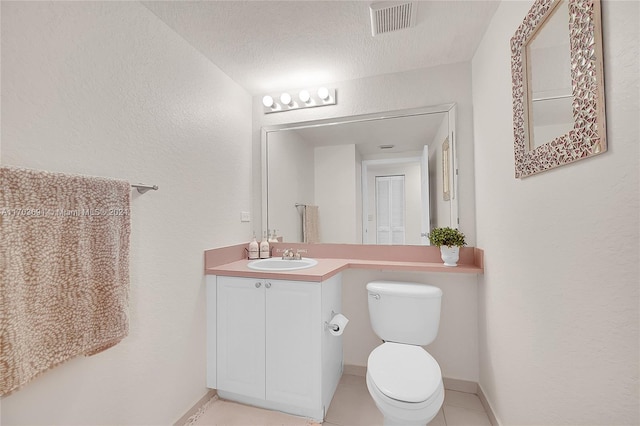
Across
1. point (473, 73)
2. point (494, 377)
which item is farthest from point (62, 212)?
point (473, 73)

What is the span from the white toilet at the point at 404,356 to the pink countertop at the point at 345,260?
16cm

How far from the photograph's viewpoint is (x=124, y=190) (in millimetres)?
1182

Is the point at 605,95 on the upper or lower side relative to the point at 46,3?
lower

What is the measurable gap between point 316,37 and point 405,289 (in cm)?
164

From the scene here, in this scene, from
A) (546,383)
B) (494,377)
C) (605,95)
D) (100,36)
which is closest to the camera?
(605,95)

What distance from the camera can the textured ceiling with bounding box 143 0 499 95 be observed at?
1393 millimetres

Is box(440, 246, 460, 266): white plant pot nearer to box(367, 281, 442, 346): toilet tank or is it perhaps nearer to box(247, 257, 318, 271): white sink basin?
box(367, 281, 442, 346): toilet tank

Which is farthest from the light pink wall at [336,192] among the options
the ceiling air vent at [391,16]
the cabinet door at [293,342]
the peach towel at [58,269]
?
the peach towel at [58,269]

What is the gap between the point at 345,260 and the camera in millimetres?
2055

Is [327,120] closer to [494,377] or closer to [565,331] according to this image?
[565,331]

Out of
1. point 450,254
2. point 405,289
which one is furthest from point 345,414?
point 450,254

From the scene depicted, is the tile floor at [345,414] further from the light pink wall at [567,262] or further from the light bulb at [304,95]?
the light bulb at [304,95]

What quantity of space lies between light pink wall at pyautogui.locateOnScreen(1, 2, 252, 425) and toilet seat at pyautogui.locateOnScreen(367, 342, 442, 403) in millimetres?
1119

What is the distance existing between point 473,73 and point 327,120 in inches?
41.4
